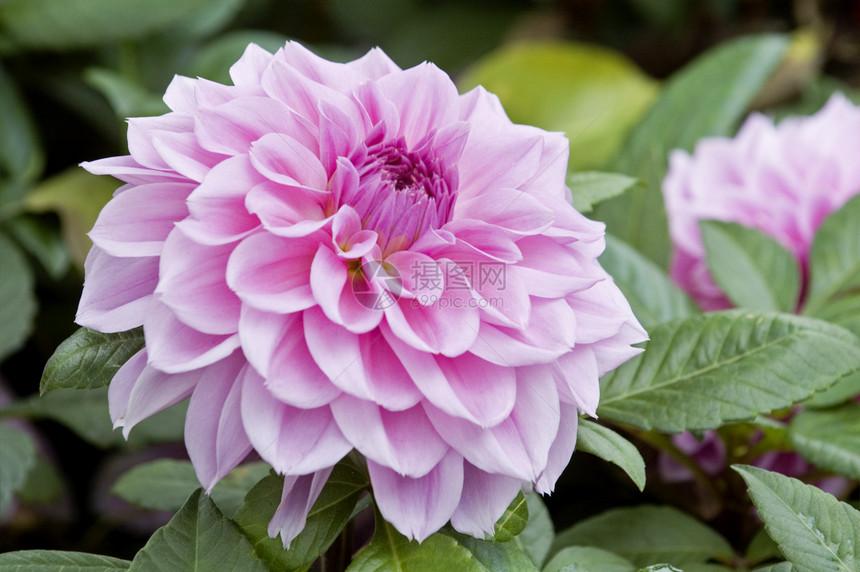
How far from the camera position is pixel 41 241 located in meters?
0.77

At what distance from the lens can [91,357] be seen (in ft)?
1.12

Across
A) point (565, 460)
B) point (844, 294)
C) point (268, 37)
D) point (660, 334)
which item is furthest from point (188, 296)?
point (268, 37)

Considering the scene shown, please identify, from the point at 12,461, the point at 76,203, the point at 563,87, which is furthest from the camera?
the point at 563,87

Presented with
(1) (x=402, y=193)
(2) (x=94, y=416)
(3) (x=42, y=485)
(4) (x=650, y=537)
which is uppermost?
(1) (x=402, y=193)

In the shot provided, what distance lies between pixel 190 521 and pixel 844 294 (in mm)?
477

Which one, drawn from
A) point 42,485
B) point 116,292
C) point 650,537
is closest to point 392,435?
point 116,292

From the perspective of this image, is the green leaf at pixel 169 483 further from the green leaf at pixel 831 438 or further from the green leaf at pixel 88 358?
the green leaf at pixel 831 438

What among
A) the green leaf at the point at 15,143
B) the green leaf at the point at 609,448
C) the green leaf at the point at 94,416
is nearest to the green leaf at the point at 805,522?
the green leaf at the point at 609,448

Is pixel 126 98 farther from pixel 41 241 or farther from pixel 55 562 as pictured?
pixel 55 562

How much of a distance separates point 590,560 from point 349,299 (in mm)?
202

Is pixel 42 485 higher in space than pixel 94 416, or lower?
lower

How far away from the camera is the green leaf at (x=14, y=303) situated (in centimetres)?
59

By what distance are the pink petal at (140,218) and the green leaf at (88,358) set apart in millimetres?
45

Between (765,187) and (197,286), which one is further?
(765,187)
